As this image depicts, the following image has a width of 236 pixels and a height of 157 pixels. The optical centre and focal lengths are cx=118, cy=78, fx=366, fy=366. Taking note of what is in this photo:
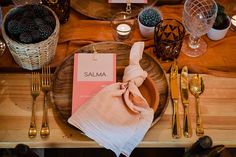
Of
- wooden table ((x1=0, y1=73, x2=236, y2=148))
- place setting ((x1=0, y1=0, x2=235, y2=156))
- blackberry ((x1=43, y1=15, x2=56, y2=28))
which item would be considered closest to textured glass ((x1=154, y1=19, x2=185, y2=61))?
place setting ((x1=0, y1=0, x2=235, y2=156))

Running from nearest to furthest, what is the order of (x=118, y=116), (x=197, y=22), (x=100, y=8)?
(x=118, y=116), (x=197, y=22), (x=100, y=8)

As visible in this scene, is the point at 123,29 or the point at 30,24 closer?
the point at 30,24

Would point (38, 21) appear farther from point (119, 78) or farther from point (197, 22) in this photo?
point (197, 22)

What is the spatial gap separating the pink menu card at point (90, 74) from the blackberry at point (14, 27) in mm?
150

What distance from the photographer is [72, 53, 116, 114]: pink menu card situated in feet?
2.81

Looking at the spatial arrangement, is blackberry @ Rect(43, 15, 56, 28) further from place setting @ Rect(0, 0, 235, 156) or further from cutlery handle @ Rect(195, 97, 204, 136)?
cutlery handle @ Rect(195, 97, 204, 136)

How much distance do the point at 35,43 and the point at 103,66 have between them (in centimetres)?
17

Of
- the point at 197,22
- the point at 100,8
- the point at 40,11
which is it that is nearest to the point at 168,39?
the point at 197,22

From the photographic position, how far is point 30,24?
2.77 feet

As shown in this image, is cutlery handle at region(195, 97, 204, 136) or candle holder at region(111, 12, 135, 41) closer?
cutlery handle at region(195, 97, 204, 136)

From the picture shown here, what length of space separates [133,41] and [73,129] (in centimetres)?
31

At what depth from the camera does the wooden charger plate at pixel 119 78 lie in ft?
2.80

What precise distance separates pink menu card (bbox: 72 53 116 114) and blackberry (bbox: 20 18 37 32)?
0.13m

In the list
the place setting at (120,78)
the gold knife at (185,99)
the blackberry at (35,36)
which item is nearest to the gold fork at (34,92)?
the place setting at (120,78)
